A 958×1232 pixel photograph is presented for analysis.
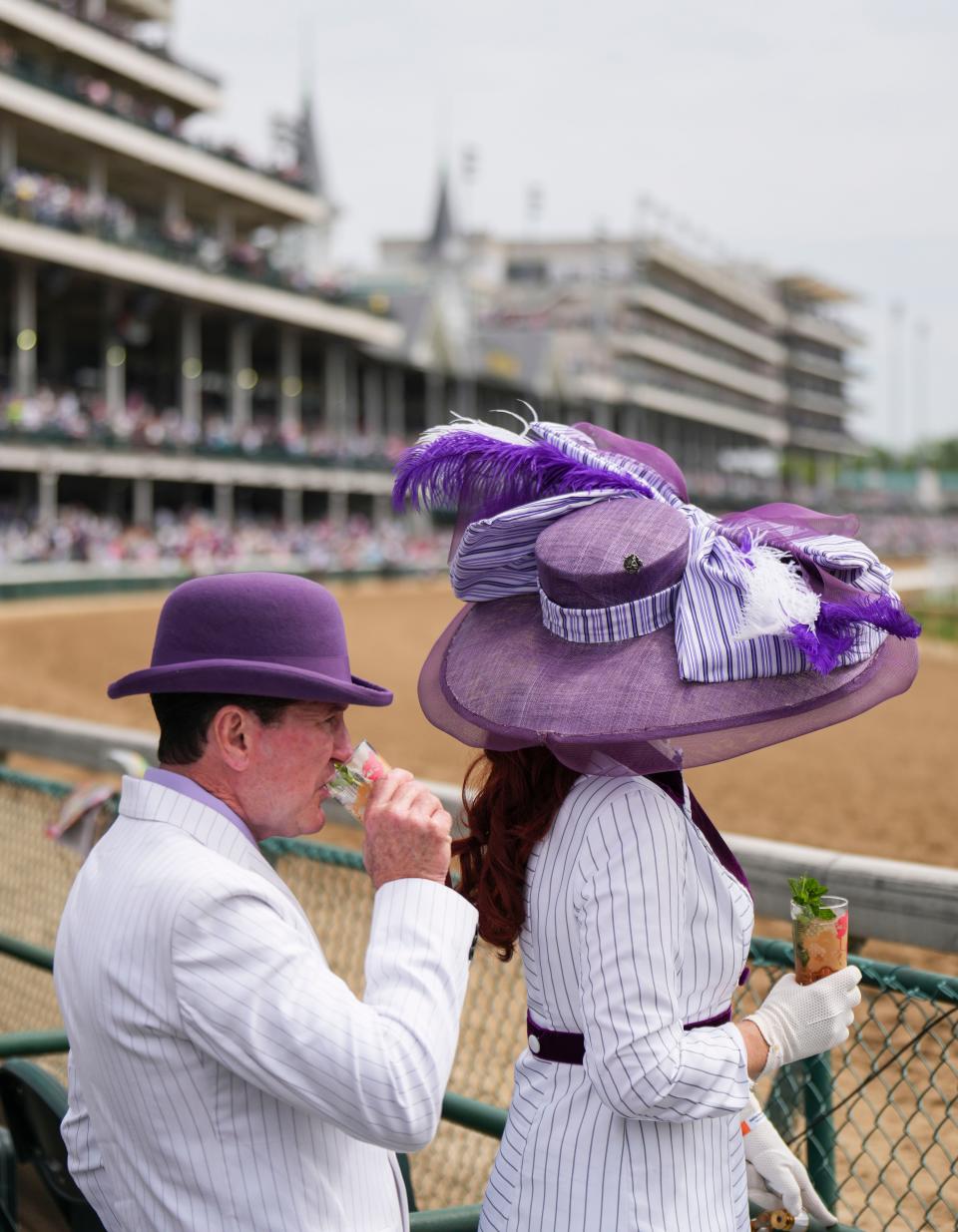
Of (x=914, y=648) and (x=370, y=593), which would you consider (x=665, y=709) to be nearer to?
(x=914, y=648)

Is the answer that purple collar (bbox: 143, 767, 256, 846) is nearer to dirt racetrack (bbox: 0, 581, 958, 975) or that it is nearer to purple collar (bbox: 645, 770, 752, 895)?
purple collar (bbox: 645, 770, 752, 895)

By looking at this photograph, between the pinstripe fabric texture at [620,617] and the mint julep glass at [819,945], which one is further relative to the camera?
the mint julep glass at [819,945]

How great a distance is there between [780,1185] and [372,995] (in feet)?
2.92

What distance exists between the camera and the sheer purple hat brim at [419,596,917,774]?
1.96m

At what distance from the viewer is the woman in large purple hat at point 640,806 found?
6.23 feet

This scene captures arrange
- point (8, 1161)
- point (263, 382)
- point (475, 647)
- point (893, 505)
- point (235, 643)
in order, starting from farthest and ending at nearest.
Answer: point (893, 505) < point (263, 382) < point (8, 1161) < point (475, 647) < point (235, 643)

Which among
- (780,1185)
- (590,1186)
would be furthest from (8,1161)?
(780,1185)

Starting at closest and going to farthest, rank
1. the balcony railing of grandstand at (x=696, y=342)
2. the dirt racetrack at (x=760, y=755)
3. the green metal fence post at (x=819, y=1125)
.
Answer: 1. the green metal fence post at (x=819, y=1125)
2. the dirt racetrack at (x=760, y=755)
3. the balcony railing of grandstand at (x=696, y=342)

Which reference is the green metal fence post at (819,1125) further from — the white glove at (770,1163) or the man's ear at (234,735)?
the man's ear at (234,735)

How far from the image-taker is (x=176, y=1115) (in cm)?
178

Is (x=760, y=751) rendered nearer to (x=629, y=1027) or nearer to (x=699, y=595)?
(x=699, y=595)

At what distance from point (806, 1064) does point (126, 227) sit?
124 ft

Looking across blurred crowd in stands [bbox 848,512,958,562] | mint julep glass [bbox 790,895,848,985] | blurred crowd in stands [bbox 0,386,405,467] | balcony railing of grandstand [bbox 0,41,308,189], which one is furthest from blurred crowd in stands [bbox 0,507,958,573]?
blurred crowd in stands [bbox 848,512,958,562]

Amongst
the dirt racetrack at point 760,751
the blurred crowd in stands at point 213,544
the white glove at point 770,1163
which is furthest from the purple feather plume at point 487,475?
the blurred crowd in stands at point 213,544
